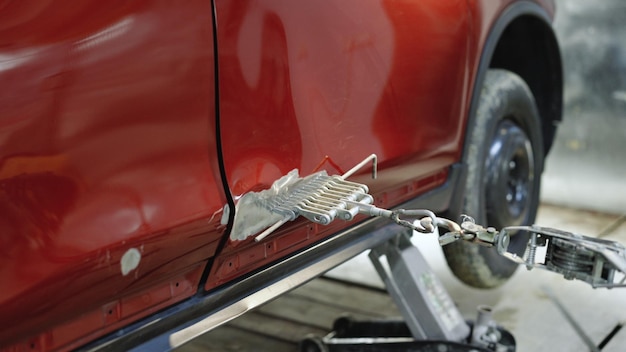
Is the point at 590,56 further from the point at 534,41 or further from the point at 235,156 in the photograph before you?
the point at 235,156

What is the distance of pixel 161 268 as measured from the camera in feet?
3.60

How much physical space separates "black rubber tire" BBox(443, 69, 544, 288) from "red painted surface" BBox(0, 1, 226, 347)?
1.16 m

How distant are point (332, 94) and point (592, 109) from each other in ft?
9.94

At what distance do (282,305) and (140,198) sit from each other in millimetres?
1747

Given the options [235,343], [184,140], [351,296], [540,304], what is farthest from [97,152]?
[540,304]

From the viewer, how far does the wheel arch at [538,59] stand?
2572 mm

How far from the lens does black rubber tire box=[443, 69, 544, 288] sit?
6.91 ft

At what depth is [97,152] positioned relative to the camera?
3.05 ft

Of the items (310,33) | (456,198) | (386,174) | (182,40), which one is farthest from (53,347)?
(456,198)

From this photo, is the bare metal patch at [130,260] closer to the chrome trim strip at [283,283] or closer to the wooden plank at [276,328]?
the chrome trim strip at [283,283]

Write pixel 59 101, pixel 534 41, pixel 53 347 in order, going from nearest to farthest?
pixel 59 101 < pixel 53 347 < pixel 534 41

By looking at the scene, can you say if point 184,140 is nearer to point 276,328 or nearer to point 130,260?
point 130,260

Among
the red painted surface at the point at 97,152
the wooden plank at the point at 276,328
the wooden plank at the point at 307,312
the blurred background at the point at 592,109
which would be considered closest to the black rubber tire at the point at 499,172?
the wooden plank at the point at 307,312

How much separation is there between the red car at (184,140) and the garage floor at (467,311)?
0.90 m
